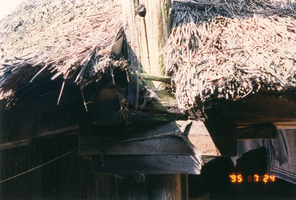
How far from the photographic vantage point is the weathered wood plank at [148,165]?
1.75 metres

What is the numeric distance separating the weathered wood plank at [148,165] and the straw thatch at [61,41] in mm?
769

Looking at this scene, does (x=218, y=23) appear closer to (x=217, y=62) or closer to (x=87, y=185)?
(x=217, y=62)

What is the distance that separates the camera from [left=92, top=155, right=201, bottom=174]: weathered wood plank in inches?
68.9

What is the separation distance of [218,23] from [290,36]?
0.52m

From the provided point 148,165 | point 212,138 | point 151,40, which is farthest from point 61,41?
point 212,138

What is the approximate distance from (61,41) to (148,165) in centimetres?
124

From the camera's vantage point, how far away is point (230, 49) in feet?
4.86

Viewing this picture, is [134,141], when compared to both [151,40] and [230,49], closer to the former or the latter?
[151,40]

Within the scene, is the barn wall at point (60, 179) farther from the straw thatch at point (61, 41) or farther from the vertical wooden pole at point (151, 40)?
the straw thatch at point (61, 41)

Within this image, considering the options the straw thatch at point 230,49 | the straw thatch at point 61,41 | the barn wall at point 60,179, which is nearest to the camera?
the straw thatch at point 230,49

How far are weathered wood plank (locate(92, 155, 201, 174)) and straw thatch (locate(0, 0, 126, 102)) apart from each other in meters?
0.77

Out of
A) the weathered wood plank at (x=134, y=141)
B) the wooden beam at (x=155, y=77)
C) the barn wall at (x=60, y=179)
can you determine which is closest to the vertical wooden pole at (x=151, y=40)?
the wooden beam at (x=155, y=77)

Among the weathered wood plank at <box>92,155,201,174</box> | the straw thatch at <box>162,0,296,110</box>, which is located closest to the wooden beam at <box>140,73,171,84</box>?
the straw thatch at <box>162,0,296,110</box>

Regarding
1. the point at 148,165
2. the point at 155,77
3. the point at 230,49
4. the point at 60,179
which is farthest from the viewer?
the point at 60,179
